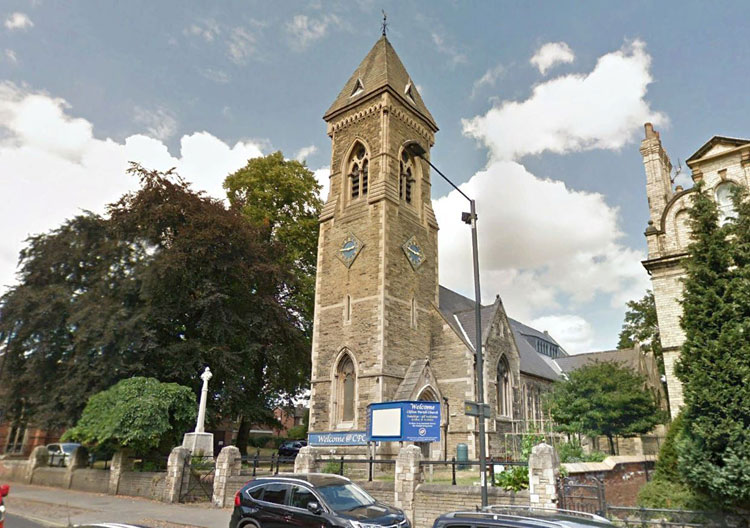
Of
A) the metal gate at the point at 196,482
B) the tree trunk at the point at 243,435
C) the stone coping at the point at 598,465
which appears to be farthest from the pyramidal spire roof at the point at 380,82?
the stone coping at the point at 598,465

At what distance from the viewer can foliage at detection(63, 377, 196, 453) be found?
18.5m

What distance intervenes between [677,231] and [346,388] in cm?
1535

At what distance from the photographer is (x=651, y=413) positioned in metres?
24.8

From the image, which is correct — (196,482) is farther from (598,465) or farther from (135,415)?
(598,465)

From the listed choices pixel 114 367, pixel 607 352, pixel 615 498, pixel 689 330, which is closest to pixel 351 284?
pixel 114 367

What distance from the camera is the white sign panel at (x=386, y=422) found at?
1596 cm

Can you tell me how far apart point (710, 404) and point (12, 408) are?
28.0 m

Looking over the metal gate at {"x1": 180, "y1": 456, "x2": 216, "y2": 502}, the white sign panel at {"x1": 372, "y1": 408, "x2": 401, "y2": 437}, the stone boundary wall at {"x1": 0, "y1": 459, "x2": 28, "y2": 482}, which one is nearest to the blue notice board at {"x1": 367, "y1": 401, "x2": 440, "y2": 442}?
the white sign panel at {"x1": 372, "y1": 408, "x2": 401, "y2": 437}

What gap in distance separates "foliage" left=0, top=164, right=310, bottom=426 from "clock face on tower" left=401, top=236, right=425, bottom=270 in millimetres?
6815

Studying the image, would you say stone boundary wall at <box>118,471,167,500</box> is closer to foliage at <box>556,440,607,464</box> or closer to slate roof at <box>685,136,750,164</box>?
foliage at <box>556,440,607,464</box>

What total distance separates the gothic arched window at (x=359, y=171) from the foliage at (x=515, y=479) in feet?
58.3

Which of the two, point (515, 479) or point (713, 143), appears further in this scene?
point (713, 143)

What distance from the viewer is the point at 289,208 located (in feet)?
111

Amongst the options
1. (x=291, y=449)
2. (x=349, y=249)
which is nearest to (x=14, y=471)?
(x=291, y=449)
